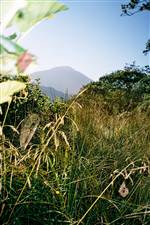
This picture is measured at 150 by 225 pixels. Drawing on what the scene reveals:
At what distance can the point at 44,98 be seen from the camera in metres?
7.48

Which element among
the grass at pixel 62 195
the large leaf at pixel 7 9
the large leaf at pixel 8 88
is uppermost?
the large leaf at pixel 7 9

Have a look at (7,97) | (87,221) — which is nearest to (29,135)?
(87,221)

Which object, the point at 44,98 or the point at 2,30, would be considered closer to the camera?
the point at 2,30

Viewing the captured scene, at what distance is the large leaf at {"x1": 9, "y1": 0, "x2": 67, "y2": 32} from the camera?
12.5 inches

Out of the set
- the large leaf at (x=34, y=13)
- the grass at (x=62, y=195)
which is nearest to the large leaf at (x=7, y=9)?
the large leaf at (x=34, y=13)

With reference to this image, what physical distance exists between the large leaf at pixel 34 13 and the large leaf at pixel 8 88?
0.05m

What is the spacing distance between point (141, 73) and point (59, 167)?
1541 centimetres

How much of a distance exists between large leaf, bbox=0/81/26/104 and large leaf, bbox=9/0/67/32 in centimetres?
5

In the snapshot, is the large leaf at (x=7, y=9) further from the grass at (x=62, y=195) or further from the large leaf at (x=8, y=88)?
the grass at (x=62, y=195)

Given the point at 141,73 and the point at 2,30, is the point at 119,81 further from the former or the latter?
the point at 2,30

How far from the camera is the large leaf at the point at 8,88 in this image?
358 millimetres

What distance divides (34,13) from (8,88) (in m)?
0.07

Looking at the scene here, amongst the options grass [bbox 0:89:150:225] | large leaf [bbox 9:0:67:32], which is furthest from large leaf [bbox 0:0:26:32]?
grass [bbox 0:89:150:225]

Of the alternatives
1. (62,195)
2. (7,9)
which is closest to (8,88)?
(7,9)
